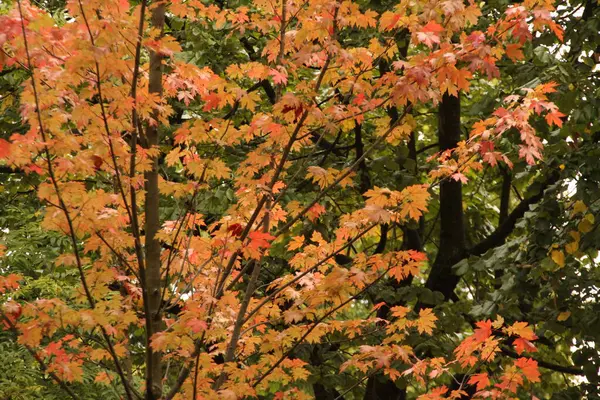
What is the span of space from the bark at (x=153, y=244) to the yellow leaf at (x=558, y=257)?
3465mm

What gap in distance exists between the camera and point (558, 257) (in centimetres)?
682

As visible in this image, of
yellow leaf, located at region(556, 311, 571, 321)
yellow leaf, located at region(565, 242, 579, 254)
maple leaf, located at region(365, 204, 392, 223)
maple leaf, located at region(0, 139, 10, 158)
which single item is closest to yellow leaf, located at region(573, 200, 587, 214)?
yellow leaf, located at region(565, 242, 579, 254)

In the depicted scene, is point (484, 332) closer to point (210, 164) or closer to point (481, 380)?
point (481, 380)

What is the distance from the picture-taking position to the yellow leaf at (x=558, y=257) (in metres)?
6.81

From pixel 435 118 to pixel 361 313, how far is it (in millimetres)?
5081

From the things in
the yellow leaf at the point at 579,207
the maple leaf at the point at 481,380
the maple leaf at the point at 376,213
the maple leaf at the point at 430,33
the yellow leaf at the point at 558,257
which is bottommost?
the maple leaf at the point at 481,380

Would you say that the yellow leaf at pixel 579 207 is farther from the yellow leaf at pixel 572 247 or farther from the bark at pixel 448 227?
the bark at pixel 448 227

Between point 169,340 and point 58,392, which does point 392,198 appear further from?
point 58,392

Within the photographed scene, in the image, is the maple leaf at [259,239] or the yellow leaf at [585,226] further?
the yellow leaf at [585,226]

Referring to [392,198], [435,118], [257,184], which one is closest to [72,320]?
[257,184]

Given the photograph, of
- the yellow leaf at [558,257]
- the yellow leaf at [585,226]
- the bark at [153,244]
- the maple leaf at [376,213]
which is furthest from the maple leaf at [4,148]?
the yellow leaf at [585,226]

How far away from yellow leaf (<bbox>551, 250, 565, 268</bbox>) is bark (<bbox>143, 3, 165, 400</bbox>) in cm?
346

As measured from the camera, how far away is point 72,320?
4.52m

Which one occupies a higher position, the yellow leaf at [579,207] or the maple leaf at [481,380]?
the yellow leaf at [579,207]
